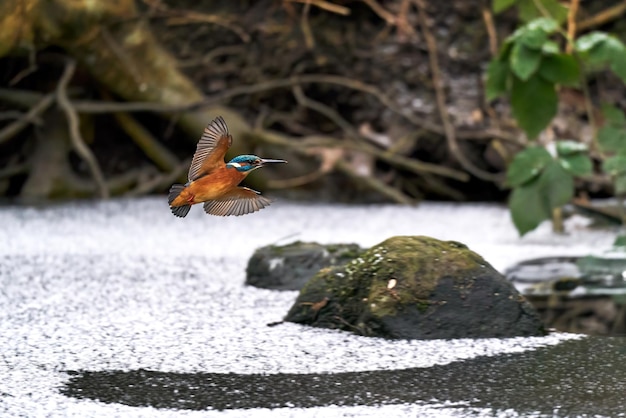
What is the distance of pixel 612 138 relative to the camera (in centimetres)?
366

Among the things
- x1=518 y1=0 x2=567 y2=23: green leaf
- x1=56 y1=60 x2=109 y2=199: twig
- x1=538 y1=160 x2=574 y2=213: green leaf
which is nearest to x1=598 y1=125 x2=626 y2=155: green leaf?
x1=538 y1=160 x2=574 y2=213: green leaf

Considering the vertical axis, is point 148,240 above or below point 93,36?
below

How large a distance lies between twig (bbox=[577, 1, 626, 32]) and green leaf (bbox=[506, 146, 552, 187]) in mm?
1800

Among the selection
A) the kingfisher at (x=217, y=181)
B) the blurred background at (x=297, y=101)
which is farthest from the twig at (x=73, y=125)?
the kingfisher at (x=217, y=181)

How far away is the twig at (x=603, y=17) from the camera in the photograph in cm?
524

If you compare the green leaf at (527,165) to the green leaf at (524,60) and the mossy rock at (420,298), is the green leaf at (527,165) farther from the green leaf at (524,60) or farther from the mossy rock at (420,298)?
the mossy rock at (420,298)

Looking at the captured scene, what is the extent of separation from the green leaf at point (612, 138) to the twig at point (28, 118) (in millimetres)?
2375

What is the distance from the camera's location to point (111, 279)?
313cm

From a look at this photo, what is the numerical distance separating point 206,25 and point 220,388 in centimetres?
348

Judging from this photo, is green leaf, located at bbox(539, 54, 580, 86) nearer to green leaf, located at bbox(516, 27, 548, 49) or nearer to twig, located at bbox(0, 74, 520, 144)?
green leaf, located at bbox(516, 27, 548, 49)

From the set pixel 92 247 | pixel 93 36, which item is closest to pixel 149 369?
pixel 92 247

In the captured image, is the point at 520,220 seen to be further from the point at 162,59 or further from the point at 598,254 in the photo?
the point at 162,59

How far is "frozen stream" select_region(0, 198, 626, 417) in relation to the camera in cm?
194

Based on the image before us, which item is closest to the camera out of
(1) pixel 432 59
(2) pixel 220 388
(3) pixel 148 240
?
(2) pixel 220 388
